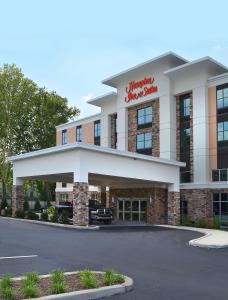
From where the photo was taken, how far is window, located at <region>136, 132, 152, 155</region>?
1639 inches

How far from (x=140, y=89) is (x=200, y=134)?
27.2 feet

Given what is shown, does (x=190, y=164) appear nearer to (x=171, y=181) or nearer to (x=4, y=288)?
(x=171, y=181)

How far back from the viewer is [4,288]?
894 centimetres

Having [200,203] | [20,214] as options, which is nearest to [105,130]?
[20,214]

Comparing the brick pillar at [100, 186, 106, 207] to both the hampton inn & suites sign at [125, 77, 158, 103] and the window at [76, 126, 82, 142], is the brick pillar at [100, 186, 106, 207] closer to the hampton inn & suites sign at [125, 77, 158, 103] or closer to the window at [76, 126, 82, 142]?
the hampton inn & suites sign at [125, 77, 158, 103]

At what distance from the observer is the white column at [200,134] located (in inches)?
1452

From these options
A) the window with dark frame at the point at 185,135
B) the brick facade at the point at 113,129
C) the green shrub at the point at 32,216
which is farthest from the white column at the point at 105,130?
the green shrub at the point at 32,216

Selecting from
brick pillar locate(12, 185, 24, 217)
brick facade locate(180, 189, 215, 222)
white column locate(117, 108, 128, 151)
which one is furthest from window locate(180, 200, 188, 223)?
brick pillar locate(12, 185, 24, 217)

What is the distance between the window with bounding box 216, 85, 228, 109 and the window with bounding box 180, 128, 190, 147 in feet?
12.5

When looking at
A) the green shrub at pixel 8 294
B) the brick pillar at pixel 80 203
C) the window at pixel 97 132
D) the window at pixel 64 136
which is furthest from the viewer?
the window at pixel 64 136

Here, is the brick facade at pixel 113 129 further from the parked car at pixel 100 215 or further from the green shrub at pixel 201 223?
the green shrub at pixel 201 223

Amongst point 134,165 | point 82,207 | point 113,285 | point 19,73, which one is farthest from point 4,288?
point 19,73

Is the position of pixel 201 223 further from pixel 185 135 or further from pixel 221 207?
pixel 185 135

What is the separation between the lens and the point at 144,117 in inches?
1668
